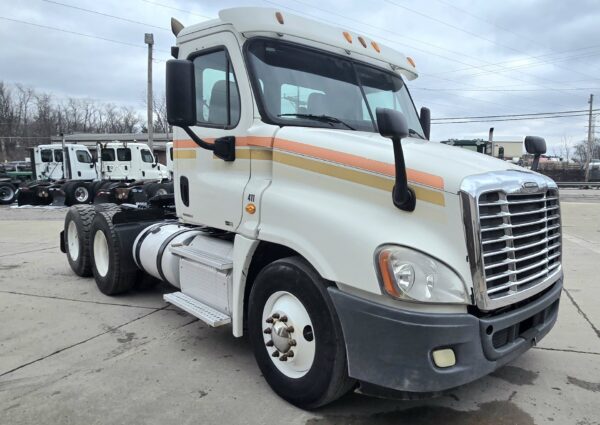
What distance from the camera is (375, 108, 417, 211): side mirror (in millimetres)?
2539

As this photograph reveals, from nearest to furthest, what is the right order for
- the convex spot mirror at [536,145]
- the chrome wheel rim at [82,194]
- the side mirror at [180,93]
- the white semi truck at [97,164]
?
the side mirror at [180,93] → the convex spot mirror at [536,145] → the chrome wheel rim at [82,194] → the white semi truck at [97,164]

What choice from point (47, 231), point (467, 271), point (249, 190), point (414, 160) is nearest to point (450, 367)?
point (467, 271)

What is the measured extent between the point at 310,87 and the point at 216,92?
814 mm

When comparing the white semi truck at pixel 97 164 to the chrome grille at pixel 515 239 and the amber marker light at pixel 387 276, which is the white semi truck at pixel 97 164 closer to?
the chrome grille at pixel 515 239

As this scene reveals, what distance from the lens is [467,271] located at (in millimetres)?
2641

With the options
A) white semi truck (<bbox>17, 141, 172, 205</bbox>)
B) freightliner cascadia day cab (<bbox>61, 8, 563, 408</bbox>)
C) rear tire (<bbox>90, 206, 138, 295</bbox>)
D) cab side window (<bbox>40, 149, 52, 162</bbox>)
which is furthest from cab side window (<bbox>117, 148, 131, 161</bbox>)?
freightliner cascadia day cab (<bbox>61, 8, 563, 408</bbox>)

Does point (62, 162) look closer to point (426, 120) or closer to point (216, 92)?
point (216, 92)

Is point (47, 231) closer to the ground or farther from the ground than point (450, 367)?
closer to the ground

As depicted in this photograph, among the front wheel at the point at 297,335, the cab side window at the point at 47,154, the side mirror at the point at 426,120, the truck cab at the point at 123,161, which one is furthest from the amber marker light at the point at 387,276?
the cab side window at the point at 47,154

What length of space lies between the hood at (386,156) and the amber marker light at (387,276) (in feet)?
1.65

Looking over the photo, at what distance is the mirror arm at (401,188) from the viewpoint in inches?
104

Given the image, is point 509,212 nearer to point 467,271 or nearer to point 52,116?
point 467,271

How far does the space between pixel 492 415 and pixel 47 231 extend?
41.2 ft

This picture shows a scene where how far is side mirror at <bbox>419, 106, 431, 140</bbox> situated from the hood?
1506 mm
